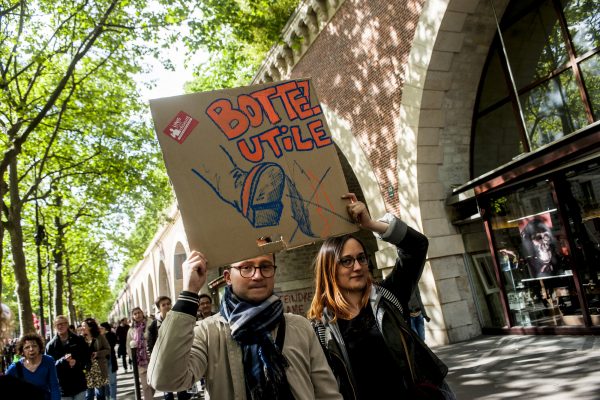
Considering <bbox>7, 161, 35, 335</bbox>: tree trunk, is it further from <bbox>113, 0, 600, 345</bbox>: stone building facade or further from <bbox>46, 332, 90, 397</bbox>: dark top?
<bbox>113, 0, 600, 345</bbox>: stone building facade

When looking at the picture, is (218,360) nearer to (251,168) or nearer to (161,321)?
(251,168)

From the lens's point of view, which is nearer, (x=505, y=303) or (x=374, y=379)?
(x=374, y=379)

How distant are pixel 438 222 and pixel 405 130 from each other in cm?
212

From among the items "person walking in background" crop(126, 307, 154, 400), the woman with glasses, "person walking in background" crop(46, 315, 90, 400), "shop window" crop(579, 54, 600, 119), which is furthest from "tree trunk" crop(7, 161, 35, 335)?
"shop window" crop(579, 54, 600, 119)

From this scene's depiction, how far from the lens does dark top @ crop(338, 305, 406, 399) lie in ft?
7.75

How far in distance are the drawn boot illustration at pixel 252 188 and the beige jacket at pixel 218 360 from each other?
1.73 feet

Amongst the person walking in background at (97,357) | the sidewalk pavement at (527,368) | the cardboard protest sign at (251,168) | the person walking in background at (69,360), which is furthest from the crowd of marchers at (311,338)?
the person walking in background at (97,357)

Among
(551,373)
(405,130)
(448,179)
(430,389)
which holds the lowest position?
(551,373)

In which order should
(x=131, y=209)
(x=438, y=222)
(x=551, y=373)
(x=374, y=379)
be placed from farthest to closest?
(x=131, y=209) → (x=438, y=222) → (x=551, y=373) → (x=374, y=379)

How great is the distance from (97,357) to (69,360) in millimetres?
2116

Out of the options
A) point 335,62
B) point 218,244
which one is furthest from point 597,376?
point 335,62

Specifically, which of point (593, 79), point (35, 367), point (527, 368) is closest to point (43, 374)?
point (35, 367)

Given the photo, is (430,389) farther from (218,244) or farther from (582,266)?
(582,266)

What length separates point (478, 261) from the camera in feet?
34.0
